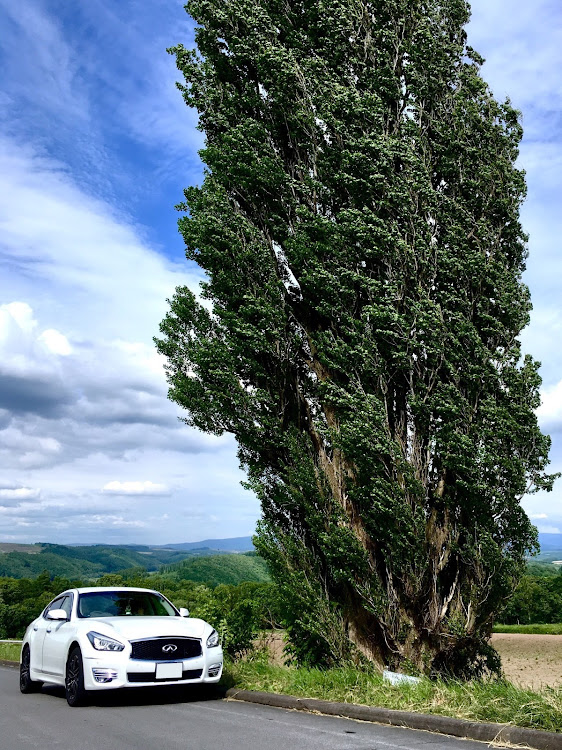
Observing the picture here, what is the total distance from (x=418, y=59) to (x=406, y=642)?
35.5 ft

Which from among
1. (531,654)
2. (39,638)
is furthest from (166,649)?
(531,654)

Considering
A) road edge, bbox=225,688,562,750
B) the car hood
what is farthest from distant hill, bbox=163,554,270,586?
road edge, bbox=225,688,562,750

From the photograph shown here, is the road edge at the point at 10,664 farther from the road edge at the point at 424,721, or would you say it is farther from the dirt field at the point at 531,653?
the dirt field at the point at 531,653

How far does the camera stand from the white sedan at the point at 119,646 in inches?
363

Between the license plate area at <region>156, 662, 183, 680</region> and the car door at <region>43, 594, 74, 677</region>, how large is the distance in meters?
1.54

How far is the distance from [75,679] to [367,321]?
7290 mm

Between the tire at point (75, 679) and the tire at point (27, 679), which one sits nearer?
the tire at point (75, 679)

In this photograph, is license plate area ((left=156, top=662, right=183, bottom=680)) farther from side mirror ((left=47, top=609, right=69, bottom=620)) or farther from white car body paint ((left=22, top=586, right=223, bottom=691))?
side mirror ((left=47, top=609, right=69, bottom=620))

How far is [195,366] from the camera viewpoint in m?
14.6

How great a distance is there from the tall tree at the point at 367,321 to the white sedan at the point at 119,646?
290cm

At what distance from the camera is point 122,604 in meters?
11.0

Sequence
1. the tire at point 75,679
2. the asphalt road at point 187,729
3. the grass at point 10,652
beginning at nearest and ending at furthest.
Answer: the asphalt road at point 187,729 → the tire at point 75,679 → the grass at point 10,652

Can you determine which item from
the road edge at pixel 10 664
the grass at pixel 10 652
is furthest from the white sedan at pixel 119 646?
the grass at pixel 10 652

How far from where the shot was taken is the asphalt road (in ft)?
21.9
